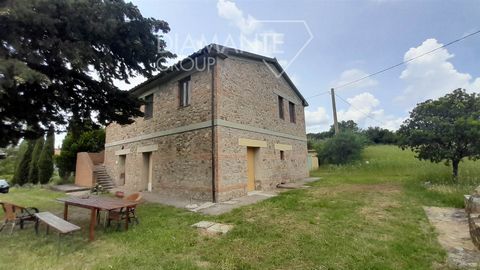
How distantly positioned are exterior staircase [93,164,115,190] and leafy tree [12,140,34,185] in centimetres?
982

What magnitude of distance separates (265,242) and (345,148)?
66.5ft

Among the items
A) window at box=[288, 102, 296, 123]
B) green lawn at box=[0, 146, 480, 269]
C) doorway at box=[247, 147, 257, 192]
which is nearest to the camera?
green lawn at box=[0, 146, 480, 269]

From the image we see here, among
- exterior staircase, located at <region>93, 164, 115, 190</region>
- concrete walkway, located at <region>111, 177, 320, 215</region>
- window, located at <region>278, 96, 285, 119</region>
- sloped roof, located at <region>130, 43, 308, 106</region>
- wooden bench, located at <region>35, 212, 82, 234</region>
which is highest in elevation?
sloped roof, located at <region>130, 43, 308, 106</region>

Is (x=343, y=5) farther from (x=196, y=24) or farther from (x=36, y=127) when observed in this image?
(x=36, y=127)

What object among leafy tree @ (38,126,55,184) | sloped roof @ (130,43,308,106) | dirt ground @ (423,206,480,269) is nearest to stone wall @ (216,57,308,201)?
sloped roof @ (130,43,308,106)

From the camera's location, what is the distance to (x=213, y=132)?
30.1 ft

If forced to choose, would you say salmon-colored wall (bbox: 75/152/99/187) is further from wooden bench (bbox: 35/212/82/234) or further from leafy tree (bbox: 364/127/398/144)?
leafy tree (bbox: 364/127/398/144)

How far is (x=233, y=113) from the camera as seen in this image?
398 inches

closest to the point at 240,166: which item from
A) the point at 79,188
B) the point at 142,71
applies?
the point at 142,71

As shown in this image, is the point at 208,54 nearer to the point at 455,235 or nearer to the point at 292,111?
the point at 292,111

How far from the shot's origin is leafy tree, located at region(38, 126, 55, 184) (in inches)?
742

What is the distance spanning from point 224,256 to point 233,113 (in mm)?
6638

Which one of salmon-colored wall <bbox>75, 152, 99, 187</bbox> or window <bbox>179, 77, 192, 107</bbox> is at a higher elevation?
window <bbox>179, 77, 192, 107</bbox>

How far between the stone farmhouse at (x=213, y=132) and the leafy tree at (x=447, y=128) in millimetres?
6403
